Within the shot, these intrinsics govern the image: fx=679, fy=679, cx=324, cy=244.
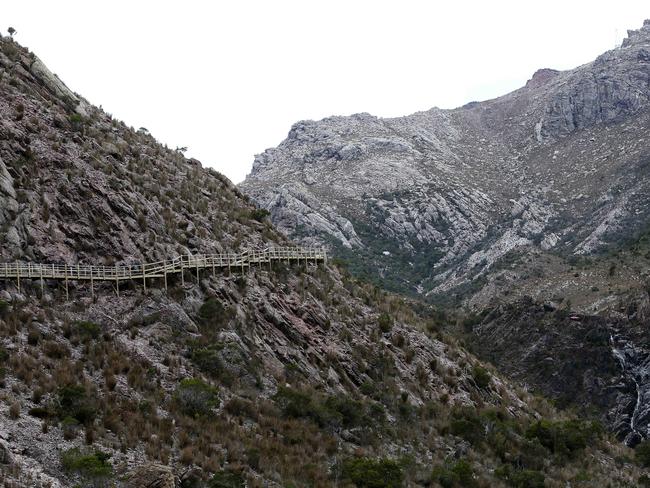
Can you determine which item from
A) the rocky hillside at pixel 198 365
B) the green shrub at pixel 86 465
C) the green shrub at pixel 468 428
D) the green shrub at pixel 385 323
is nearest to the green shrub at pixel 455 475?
the rocky hillside at pixel 198 365

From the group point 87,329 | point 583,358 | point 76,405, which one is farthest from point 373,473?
point 583,358

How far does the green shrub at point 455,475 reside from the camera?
32.4 metres

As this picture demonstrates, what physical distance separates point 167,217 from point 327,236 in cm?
10205

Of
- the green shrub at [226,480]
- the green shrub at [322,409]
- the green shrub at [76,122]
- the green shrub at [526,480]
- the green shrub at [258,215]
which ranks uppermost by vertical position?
the green shrub at [76,122]

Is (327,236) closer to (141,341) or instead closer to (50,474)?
(141,341)

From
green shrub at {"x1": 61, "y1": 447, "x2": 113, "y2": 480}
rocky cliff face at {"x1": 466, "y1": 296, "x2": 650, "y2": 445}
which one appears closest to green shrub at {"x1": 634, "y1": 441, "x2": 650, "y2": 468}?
rocky cliff face at {"x1": 466, "y1": 296, "x2": 650, "y2": 445}

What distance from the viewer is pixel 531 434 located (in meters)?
42.7

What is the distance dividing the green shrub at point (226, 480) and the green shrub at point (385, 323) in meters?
24.0

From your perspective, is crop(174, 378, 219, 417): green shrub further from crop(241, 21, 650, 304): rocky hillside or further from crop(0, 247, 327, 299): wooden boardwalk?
crop(241, 21, 650, 304): rocky hillside

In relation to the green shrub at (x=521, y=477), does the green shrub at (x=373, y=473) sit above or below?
above

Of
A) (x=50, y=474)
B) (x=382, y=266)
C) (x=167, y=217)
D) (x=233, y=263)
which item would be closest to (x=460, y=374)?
(x=233, y=263)

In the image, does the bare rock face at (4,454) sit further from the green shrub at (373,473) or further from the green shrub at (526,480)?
the green shrub at (526,480)

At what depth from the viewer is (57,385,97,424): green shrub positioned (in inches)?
979

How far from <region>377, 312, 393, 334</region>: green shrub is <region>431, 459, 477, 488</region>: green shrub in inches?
574
